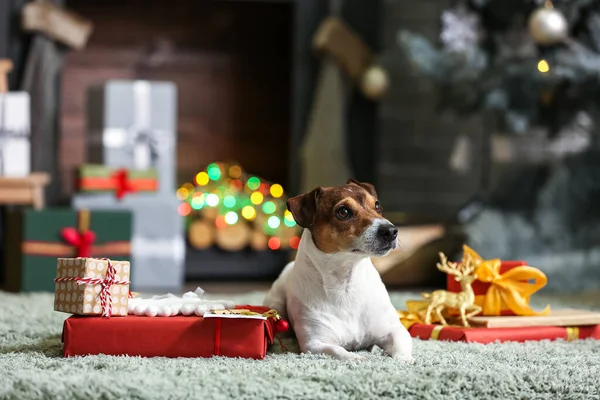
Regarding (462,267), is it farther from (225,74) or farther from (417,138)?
(225,74)

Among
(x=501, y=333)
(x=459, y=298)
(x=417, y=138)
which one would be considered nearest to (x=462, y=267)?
(x=459, y=298)

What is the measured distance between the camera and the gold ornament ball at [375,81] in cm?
387

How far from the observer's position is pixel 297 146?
4.05 metres

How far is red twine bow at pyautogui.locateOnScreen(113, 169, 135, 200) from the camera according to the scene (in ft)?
11.3

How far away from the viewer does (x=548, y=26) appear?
3193 millimetres

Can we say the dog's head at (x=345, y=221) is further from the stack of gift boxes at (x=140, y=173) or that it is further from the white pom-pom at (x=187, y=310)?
the stack of gift boxes at (x=140, y=173)

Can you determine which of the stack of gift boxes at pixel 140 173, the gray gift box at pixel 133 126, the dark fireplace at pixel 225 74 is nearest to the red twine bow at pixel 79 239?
the stack of gift boxes at pixel 140 173

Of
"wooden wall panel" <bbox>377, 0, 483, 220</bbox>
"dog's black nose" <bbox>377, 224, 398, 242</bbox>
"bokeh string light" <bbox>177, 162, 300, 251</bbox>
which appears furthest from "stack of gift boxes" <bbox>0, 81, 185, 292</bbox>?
"dog's black nose" <bbox>377, 224, 398, 242</bbox>

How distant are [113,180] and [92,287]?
1875 millimetres

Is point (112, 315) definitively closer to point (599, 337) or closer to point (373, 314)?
point (373, 314)

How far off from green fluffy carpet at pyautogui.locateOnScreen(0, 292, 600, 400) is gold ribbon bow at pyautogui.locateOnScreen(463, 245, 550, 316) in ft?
1.03

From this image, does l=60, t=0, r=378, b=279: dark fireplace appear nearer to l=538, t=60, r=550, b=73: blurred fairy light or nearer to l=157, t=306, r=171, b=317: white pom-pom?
l=538, t=60, r=550, b=73: blurred fairy light

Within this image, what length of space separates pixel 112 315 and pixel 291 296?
0.40 metres

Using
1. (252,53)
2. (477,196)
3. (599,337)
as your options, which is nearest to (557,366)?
(599,337)
